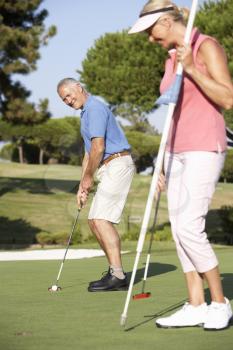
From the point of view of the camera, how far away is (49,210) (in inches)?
1464

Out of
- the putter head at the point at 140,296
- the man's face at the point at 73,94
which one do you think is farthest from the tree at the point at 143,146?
the putter head at the point at 140,296

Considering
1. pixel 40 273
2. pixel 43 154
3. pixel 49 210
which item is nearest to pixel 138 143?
pixel 43 154

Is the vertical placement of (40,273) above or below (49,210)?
above

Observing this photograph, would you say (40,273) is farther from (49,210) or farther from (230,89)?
(49,210)

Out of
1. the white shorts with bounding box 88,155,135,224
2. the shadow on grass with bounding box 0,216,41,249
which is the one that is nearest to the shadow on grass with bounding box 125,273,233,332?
the white shorts with bounding box 88,155,135,224

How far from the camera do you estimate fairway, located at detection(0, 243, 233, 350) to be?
484cm

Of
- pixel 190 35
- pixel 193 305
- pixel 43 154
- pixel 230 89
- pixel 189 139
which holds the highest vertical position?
pixel 190 35

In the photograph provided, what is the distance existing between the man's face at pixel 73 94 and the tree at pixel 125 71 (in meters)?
35.0

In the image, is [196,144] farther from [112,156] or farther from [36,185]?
[36,185]

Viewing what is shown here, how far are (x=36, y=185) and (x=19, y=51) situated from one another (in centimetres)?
1227

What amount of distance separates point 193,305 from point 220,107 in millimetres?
1334

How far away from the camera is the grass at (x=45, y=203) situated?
3166 cm

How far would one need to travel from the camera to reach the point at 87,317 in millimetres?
5941

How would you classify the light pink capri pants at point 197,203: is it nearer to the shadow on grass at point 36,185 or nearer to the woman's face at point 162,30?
the woman's face at point 162,30
